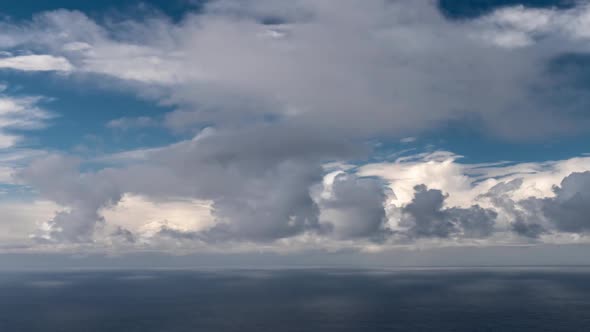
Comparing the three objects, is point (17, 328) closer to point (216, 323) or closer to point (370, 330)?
point (216, 323)

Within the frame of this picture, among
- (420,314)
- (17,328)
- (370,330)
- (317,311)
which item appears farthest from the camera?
(317,311)

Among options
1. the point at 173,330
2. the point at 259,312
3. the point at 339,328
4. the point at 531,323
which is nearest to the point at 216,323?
the point at 173,330

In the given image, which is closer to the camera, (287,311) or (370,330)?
(370,330)

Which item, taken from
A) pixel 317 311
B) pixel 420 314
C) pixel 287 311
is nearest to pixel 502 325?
pixel 420 314

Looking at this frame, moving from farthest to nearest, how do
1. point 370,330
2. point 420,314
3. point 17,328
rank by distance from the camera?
point 420,314
point 17,328
point 370,330

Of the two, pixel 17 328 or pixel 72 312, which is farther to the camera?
pixel 72 312

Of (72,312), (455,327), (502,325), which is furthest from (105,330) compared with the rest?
(502,325)

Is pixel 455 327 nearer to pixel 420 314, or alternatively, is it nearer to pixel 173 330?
Answer: pixel 420 314
